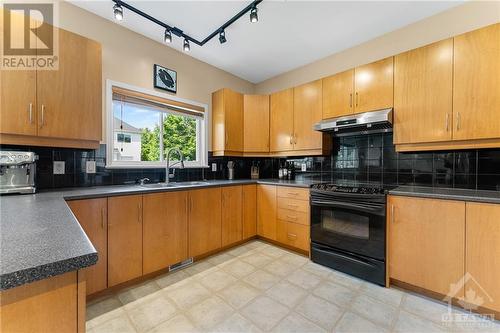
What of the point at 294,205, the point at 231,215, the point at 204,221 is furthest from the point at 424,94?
the point at 204,221

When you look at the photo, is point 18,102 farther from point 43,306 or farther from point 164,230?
point 43,306

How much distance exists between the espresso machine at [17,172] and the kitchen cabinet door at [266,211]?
2.33m

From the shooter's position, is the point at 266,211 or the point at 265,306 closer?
the point at 265,306

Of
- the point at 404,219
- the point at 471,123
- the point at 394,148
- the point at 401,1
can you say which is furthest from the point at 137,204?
the point at 401,1

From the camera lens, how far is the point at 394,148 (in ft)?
7.94

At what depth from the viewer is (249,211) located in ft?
9.77

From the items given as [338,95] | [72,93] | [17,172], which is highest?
[338,95]

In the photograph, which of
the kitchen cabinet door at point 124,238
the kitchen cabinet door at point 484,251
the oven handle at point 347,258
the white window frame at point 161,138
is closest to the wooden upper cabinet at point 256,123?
the white window frame at point 161,138

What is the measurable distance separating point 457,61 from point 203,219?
2852mm

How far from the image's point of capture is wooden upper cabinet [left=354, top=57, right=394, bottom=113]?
2.19m

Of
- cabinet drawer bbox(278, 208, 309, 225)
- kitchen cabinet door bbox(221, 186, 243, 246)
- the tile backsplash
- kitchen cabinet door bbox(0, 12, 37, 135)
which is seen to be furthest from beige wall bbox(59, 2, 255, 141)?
cabinet drawer bbox(278, 208, 309, 225)

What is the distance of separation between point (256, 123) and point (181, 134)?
1.15m

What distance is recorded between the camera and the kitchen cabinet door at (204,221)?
7.67 feet

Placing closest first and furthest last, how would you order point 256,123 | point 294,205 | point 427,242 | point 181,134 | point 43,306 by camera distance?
point 43,306 → point 427,242 → point 294,205 → point 181,134 → point 256,123
